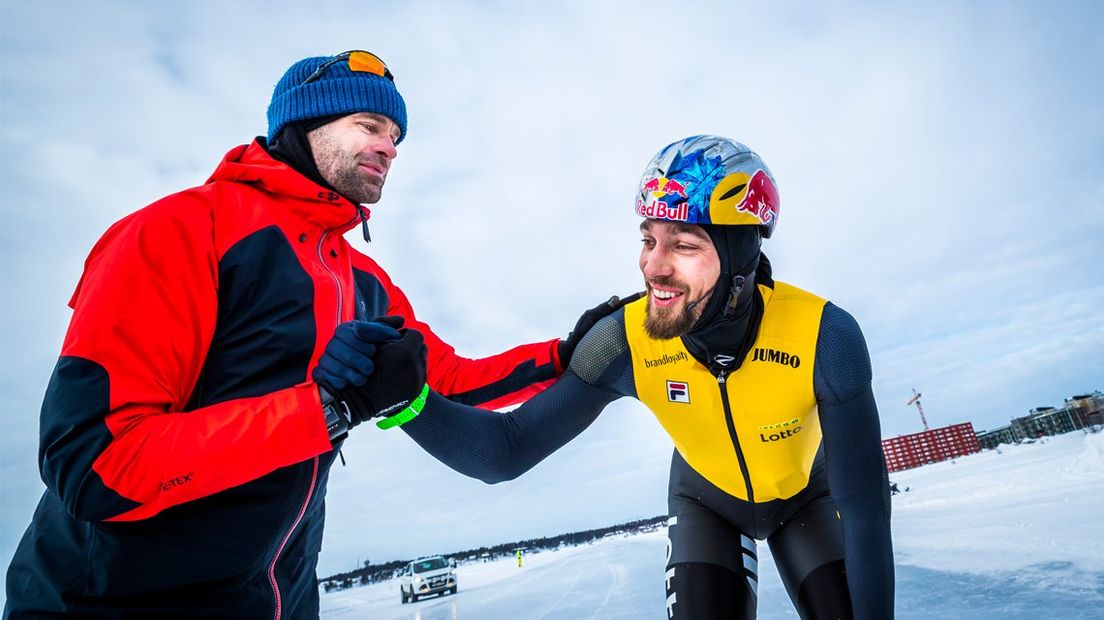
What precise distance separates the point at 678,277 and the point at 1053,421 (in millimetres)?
83426

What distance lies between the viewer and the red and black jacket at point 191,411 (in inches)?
58.1

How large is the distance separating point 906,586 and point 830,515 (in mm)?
3605

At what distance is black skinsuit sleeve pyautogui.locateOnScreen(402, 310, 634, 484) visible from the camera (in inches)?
113

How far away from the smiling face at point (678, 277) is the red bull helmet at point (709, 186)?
0.10 m

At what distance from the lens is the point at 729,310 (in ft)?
9.47

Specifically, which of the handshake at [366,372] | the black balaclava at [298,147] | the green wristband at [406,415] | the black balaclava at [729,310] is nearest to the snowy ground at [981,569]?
the black balaclava at [729,310]

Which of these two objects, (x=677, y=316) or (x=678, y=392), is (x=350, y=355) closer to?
(x=677, y=316)

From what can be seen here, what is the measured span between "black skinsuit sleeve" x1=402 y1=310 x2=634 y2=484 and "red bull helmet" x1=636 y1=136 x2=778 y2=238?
0.72 meters

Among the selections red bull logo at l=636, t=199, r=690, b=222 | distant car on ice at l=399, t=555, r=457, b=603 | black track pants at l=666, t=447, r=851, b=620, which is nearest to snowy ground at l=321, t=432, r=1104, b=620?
black track pants at l=666, t=447, r=851, b=620

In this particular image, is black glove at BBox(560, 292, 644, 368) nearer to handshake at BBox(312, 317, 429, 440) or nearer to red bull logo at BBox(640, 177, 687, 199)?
red bull logo at BBox(640, 177, 687, 199)

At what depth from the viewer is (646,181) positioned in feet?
9.96

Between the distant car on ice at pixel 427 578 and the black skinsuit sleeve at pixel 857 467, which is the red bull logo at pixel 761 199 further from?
the distant car on ice at pixel 427 578

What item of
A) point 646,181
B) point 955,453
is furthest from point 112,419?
point 955,453

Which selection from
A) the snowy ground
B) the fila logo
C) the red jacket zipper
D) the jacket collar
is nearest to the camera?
the red jacket zipper
